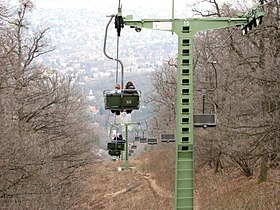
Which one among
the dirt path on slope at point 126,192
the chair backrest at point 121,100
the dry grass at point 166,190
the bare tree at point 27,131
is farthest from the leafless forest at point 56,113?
the dirt path on slope at point 126,192

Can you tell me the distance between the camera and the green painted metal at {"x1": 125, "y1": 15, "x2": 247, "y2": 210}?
9.91 meters

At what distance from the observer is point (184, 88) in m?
9.90

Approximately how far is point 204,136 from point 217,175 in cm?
497

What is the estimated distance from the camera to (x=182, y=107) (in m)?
9.91

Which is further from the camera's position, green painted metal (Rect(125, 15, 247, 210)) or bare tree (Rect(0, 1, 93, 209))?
bare tree (Rect(0, 1, 93, 209))

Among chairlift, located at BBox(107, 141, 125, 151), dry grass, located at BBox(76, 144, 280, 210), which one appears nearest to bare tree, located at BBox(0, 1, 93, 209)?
chairlift, located at BBox(107, 141, 125, 151)

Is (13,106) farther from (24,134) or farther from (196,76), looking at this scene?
(196,76)

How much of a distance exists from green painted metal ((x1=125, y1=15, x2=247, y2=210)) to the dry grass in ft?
24.2

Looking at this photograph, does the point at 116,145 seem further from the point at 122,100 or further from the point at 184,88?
the point at 184,88

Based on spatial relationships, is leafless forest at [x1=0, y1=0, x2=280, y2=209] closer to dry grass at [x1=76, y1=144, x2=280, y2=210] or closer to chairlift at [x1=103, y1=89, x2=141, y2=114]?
dry grass at [x1=76, y1=144, x2=280, y2=210]

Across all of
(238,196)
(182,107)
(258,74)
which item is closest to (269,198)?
(238,196)

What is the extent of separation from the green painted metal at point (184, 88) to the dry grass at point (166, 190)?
290 inches

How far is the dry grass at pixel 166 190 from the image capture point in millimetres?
20359

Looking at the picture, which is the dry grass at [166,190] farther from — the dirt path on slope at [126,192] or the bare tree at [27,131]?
the bare tree at [27,131]
